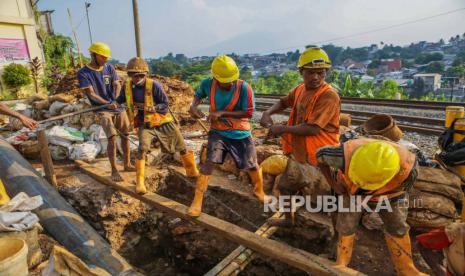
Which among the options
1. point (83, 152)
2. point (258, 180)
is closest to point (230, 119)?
point (258, 180)

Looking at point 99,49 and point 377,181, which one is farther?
point 99,49

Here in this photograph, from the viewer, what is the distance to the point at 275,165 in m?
4.55

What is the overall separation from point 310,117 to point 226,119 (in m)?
1.06

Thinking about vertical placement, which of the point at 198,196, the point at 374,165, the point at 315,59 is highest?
the point at 315,59

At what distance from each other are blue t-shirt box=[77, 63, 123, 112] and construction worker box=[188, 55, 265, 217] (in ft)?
5.73

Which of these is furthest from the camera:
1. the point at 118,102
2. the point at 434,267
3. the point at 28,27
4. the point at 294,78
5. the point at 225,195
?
the point at 294,78

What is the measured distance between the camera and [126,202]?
4.57 m

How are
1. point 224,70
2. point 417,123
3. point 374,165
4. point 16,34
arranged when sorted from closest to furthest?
point 374,165
point 224,70
point 417,123
point 16,34

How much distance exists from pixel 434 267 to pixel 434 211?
1.11 meters

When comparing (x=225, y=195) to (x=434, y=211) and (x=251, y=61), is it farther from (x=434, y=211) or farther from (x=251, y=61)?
(x=251, y=61)

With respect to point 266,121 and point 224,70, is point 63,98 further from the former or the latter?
point 266,121

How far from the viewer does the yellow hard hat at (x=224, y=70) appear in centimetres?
321

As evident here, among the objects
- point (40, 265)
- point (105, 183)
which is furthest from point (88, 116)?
point (40, 265)

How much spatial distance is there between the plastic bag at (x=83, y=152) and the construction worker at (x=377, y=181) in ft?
14.8
